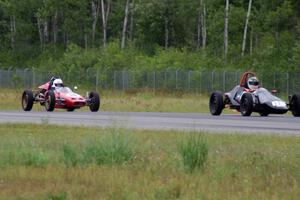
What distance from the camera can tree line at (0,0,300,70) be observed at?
7444 cm

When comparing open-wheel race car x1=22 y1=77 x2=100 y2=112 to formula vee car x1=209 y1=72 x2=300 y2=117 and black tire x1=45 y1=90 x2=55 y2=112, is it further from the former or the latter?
formula vee car x1=209 y1=72 x2=300 y2=117

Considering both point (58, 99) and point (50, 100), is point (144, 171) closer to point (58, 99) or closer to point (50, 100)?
point (50, 100)

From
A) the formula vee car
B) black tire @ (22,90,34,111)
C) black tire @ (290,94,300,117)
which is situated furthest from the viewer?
black tire @ (22,90,34,111)

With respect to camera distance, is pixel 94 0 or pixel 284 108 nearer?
pixel 284 108

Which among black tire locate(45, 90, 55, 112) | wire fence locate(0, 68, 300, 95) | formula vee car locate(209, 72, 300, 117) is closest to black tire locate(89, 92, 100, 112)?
black tire locate(45, 90, 55, 112)

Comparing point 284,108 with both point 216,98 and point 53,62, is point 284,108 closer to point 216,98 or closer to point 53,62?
point 216,98

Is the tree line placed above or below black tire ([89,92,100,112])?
above

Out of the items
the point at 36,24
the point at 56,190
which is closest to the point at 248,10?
the point at 36,24

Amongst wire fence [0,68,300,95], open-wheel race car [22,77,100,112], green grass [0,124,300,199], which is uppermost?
wire fence [0,68,300,95]

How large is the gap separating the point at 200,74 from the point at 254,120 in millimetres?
35343

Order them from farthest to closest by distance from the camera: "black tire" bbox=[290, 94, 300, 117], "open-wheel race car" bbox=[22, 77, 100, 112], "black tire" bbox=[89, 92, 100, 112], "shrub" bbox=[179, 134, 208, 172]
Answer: "open-wheel race car" bbox=[22, 77, 100, 112]
"black tire" bbox=[89, 92, 100, 112]
"black tire" bbox=[290, 94, 300, 117]
"shrub" bbox=[179, 134, 208, 172]

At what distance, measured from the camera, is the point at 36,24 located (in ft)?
330

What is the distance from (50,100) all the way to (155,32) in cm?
4994

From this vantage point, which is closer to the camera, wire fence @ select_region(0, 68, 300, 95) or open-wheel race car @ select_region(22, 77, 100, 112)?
open-wheel race car @ select_region(22, 77, 100, 112)
